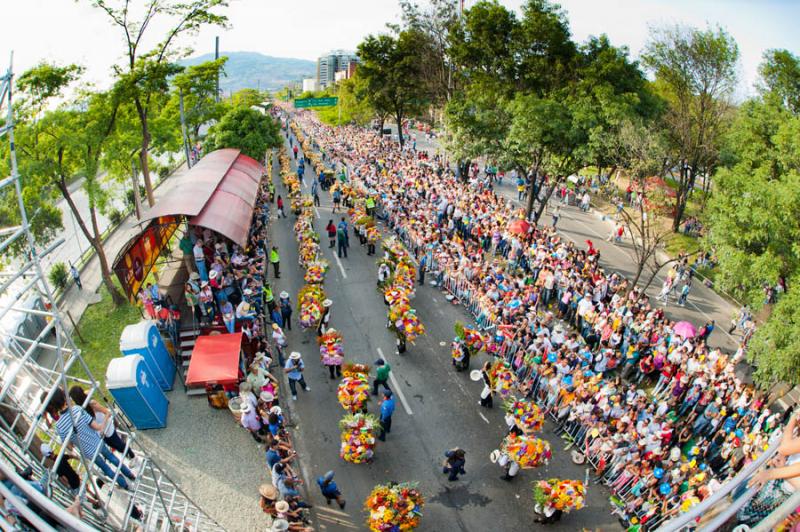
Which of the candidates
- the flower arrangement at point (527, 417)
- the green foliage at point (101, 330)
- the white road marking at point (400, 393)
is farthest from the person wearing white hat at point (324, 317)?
the flower arrangement at point (527, 417)

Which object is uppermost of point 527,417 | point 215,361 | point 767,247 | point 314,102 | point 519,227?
point 314,102

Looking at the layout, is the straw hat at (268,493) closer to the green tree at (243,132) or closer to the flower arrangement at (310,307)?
the flower arrangement at (310,307)

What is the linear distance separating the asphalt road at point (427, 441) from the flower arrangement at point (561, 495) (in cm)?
95

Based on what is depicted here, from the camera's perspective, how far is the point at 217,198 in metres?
17.4

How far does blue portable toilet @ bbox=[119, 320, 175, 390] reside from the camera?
1205cm

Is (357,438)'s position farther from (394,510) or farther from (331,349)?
(331,349)

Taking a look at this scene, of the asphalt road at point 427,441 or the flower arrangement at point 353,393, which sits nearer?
the asphalt road at point 427,441

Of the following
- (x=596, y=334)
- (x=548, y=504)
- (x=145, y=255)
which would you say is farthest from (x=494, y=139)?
(x=548, y=504)

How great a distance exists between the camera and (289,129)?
217 feet

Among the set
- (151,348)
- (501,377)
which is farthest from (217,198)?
(501,377)

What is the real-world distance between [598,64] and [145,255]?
73.6 ft

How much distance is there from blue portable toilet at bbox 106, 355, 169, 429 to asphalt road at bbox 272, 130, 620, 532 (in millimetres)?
3470

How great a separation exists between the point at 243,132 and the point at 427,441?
2463 cm

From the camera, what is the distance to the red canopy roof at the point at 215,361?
11.9 meters
